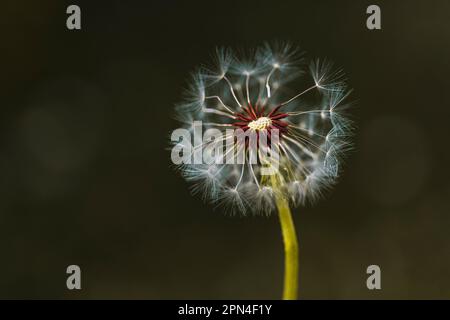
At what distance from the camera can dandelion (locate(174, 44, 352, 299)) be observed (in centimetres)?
69

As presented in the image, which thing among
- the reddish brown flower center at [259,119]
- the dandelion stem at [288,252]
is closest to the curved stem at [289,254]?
the dandelion stem at [288,252]

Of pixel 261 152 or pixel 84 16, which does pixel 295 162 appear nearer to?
pixel 261 152

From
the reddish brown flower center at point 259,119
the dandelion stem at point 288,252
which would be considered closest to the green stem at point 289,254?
the dandelion stem at point 288,252

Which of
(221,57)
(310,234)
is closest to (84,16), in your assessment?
(310,234)

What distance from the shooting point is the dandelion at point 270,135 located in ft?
2.26

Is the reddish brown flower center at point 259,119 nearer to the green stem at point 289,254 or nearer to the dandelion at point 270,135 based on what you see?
the dandelion at point 270,135

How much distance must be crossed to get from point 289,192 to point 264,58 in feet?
1.25

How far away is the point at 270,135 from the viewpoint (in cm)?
70

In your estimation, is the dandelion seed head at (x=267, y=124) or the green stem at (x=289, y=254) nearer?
the green stem at (x=289, y=254)

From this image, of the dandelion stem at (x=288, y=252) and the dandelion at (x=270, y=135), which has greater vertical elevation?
the dandelion at (x=270, y=135)

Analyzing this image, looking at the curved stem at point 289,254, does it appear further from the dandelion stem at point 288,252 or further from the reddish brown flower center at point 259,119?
the reddish brown flower center at point 259,119

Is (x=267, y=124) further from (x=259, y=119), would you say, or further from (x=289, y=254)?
(x=289, y=254)

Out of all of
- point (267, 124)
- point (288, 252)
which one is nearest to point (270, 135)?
point (267, 124)

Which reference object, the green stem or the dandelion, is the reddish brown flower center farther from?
the green stem
